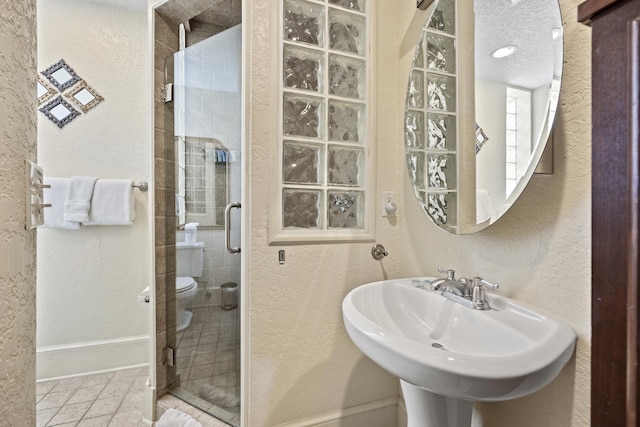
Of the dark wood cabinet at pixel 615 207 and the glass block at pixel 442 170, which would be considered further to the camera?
the glass block at pixel 442 170

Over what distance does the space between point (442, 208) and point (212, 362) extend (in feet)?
4.63

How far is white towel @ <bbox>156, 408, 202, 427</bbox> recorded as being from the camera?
1.46 m

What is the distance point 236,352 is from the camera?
152 cm

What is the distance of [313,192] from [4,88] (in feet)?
3.47

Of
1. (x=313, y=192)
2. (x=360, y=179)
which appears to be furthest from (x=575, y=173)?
(x=313, y=192)

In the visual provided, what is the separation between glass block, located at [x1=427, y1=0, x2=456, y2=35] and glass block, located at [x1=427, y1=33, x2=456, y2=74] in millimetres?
29

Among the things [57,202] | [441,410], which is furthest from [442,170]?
[57,202]

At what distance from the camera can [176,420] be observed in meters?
1.49

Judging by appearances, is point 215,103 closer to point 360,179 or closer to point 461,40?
point 360,179

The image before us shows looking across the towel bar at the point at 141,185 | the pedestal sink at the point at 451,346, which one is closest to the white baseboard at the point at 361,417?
the pedestal sink at the point at 451,346

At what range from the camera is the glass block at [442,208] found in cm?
119

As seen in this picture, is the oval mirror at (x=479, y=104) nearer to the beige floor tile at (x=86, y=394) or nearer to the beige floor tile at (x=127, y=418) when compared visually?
the beige floor tile at (x=127, y=418)

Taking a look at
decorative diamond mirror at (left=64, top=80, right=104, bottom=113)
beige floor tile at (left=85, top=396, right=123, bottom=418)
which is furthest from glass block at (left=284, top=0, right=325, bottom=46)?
beige floor tile at (left=85, top=396, right=123, bottom=418)

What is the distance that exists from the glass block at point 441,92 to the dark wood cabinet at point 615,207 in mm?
624
